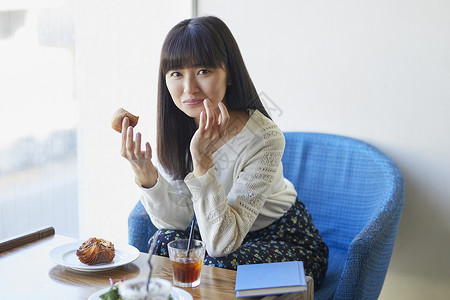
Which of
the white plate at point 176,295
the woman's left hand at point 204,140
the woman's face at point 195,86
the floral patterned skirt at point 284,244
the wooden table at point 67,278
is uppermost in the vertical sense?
the woman's face at point 195,86

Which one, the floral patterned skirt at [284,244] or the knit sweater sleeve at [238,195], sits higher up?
the knit sweater sleeve at [238,195]

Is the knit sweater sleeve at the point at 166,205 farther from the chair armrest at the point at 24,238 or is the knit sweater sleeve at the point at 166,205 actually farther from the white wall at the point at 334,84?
the white wall at the point at 334,84

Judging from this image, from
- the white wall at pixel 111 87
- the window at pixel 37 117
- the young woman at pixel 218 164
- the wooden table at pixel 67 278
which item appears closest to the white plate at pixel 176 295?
the wooden table at pixel 67 278

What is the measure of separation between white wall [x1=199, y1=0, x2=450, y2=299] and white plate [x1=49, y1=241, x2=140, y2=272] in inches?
43.4

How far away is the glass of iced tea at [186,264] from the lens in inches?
41.6

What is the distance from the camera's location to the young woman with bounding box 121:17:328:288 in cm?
132

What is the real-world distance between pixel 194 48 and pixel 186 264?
631 millimetres

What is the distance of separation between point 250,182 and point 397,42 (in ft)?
3.01

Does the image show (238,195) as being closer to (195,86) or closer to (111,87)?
(195,86)

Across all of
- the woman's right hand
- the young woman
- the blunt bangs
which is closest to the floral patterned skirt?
the young woman

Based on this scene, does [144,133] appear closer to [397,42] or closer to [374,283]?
[397,42]

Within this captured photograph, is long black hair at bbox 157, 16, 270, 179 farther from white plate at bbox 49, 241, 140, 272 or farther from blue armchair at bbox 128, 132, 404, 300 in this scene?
white plate at bbox 49, 241, 140, 272

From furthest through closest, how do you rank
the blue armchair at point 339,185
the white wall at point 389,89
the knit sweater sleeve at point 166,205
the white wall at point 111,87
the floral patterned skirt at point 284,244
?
1. the white wall at point 111,87
2. the white wall at point 389,89
3. the blue armchair at point 339,185
4. the knit sweater sleeve at point 166,205
5. the floral patterned skirt at point 284,244

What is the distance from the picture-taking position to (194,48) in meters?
1.41
